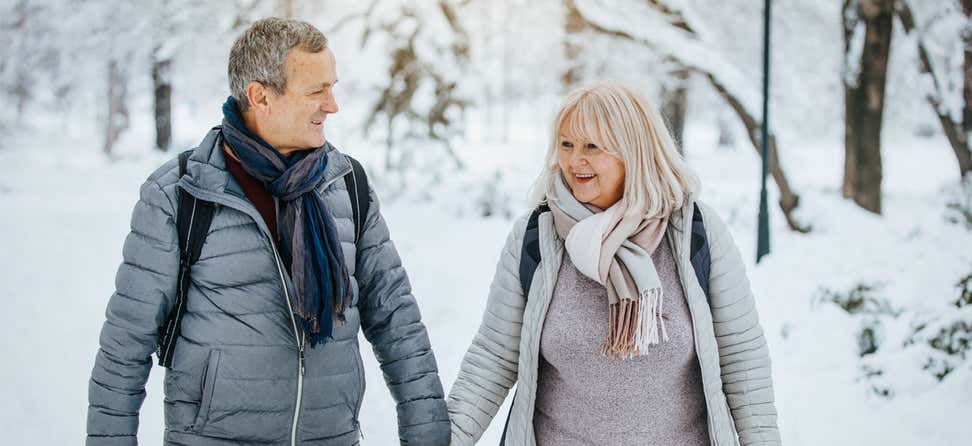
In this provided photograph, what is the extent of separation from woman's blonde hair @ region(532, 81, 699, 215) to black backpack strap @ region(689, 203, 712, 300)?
94 millimetres

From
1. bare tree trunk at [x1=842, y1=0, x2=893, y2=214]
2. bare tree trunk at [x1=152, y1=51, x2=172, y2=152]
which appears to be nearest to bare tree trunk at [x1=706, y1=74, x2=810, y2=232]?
bare tree trunk at [x1=842, y1=0, x2=893, y2=214]

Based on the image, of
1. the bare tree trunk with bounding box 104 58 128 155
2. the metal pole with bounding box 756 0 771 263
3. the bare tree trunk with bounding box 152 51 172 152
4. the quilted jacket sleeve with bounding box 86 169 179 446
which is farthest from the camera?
the bare tree trunk with bounding box 104 58 128 155

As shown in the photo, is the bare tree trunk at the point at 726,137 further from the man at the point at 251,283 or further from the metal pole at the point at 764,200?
the man at the point at 251,283

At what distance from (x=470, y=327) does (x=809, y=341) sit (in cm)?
269

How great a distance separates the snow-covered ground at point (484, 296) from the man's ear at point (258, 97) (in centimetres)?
94

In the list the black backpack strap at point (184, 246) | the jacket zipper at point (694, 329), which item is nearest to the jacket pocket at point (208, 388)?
the black backpack strap at point (184, 246)

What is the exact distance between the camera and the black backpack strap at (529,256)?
8.99ft

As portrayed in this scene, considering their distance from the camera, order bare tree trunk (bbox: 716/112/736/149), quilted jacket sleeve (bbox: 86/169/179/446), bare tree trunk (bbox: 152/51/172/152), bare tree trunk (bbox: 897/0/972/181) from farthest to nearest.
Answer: bare tree trunk (bbox: 716/112/736/149), bare tree trunk (bbox: 152/51/172/152), bare tree trunk (bbox: 897/0/972/181), quilted jacket sleeve (bbox: 86/169/179/446)

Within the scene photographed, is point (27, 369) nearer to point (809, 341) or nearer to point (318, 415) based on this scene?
point (318, 415)

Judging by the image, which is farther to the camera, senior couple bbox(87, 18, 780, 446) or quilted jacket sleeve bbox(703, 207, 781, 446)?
quilted jacket sleeve bbox(703, 207, 781, 446)

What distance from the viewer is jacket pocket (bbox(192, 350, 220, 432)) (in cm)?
244

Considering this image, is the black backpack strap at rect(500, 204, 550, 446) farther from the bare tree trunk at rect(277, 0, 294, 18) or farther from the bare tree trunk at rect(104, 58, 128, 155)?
the bare tree trunk at rect(104, 58, 128, 155)

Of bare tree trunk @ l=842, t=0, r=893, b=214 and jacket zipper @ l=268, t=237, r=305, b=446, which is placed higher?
bare tree trunk @ l=842, t=0, r=893, b=214

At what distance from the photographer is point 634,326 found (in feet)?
8.19
